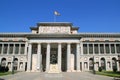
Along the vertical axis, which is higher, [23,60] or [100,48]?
[100,48]

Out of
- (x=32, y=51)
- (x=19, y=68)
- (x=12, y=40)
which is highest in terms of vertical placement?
(x=12, y=40)

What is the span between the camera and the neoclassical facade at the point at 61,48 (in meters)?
68.2

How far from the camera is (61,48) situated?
2972 inches

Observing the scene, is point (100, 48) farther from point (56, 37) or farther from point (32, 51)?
point (32, 51)

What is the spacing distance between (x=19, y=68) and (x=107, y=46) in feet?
130

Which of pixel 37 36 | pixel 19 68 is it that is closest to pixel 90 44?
pixel 37 36

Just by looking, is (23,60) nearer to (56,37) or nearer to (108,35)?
(56,37)

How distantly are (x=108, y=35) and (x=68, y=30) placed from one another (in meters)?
20.8

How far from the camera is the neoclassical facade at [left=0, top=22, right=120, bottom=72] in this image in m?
68.2

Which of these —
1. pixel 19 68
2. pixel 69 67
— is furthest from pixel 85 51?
pixel 19 68

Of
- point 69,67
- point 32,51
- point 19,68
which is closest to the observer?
point 69,67

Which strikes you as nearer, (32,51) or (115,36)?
(32,51)

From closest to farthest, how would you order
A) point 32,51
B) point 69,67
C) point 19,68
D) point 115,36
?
point 69,67 → point 32,51 → point 19,68 → point 115,36

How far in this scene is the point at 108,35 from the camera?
269 ft
